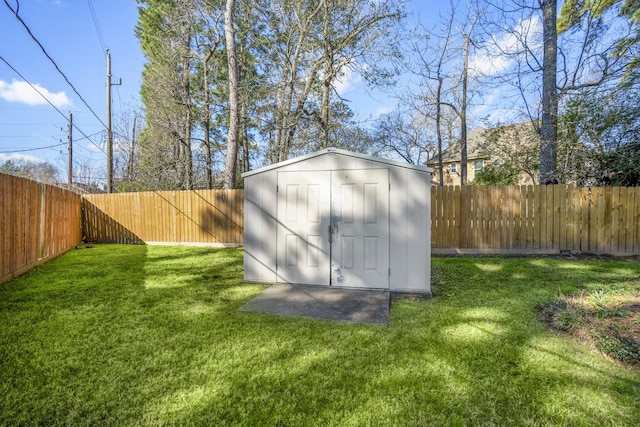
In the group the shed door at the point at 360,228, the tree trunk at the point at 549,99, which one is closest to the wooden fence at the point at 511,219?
the tree trunk at the point at 549,99

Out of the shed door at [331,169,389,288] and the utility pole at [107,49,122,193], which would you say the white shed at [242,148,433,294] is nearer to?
the shed door at [331,169,389,288]

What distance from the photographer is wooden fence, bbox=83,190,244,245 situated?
30.6 ft

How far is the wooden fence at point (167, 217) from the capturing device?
9.33m

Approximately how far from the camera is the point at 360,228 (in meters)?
4.57

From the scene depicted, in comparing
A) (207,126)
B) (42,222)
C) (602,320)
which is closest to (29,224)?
(42,222)

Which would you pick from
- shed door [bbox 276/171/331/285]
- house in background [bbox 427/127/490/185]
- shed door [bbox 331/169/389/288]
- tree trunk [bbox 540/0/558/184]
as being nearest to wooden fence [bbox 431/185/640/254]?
tree trunk [bbox 540/0/558/184]

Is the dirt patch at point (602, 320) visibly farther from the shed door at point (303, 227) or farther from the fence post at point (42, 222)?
the fence post at point (42, 222)

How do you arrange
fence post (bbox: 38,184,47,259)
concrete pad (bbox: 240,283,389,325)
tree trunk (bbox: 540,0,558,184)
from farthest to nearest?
tree trunk (bbox: 540,0,558,184)
fence post (bbox: 38,184,47,259)
concrete pad (bbox: 240,283,389,325)

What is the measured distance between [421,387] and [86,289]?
16.6 ft

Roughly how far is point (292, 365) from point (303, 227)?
8.47ft

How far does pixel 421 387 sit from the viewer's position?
2.14 metres

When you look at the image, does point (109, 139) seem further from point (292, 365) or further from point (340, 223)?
point (292, 365)

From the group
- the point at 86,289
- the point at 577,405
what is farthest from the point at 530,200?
the point at 86,289

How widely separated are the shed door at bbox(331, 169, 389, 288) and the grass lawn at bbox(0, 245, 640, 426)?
806mm
